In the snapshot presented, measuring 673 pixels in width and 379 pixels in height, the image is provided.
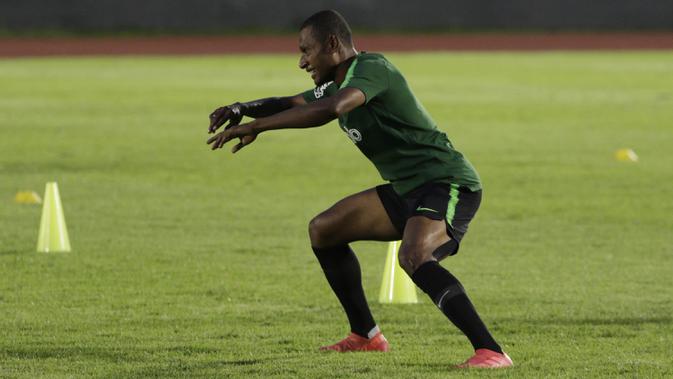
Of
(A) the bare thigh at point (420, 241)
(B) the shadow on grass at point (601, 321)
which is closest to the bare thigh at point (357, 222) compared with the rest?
(A) the bare thigh at point (420, 241)

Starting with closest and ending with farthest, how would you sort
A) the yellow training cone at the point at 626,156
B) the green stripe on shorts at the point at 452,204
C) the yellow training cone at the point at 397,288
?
the green stripe on shorts at the point at 452,204
the yellow training cone at the point at 397,288
the yellow training cone at the point at 626,156

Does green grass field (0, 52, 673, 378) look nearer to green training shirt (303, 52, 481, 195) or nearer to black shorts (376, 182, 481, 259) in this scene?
black shorts (376, 182, 481, 259)

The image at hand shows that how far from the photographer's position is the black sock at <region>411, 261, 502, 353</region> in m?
6.70

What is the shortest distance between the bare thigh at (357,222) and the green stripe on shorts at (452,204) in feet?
1.19

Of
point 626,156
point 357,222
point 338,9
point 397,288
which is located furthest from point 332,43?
point 338,9

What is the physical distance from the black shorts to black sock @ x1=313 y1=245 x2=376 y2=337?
390mm

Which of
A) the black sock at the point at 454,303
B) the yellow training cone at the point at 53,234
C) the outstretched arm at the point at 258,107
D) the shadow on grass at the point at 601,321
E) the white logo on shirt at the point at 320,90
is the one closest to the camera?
the black sock at the point at 454,303

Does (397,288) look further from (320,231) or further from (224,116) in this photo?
(224,116)

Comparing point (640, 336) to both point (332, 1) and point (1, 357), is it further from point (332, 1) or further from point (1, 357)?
point (332, 1)

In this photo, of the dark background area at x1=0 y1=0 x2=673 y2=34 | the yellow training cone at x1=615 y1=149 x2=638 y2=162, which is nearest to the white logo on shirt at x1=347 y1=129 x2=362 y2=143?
the yellow training cone at x1=615 y1=149 x2=638 y2=162

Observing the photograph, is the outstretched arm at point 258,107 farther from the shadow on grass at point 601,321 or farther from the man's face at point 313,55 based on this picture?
the shadow on grass at point 601,321

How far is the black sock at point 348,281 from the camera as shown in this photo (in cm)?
741

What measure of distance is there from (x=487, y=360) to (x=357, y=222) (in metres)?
0.98

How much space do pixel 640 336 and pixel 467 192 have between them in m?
1.57
